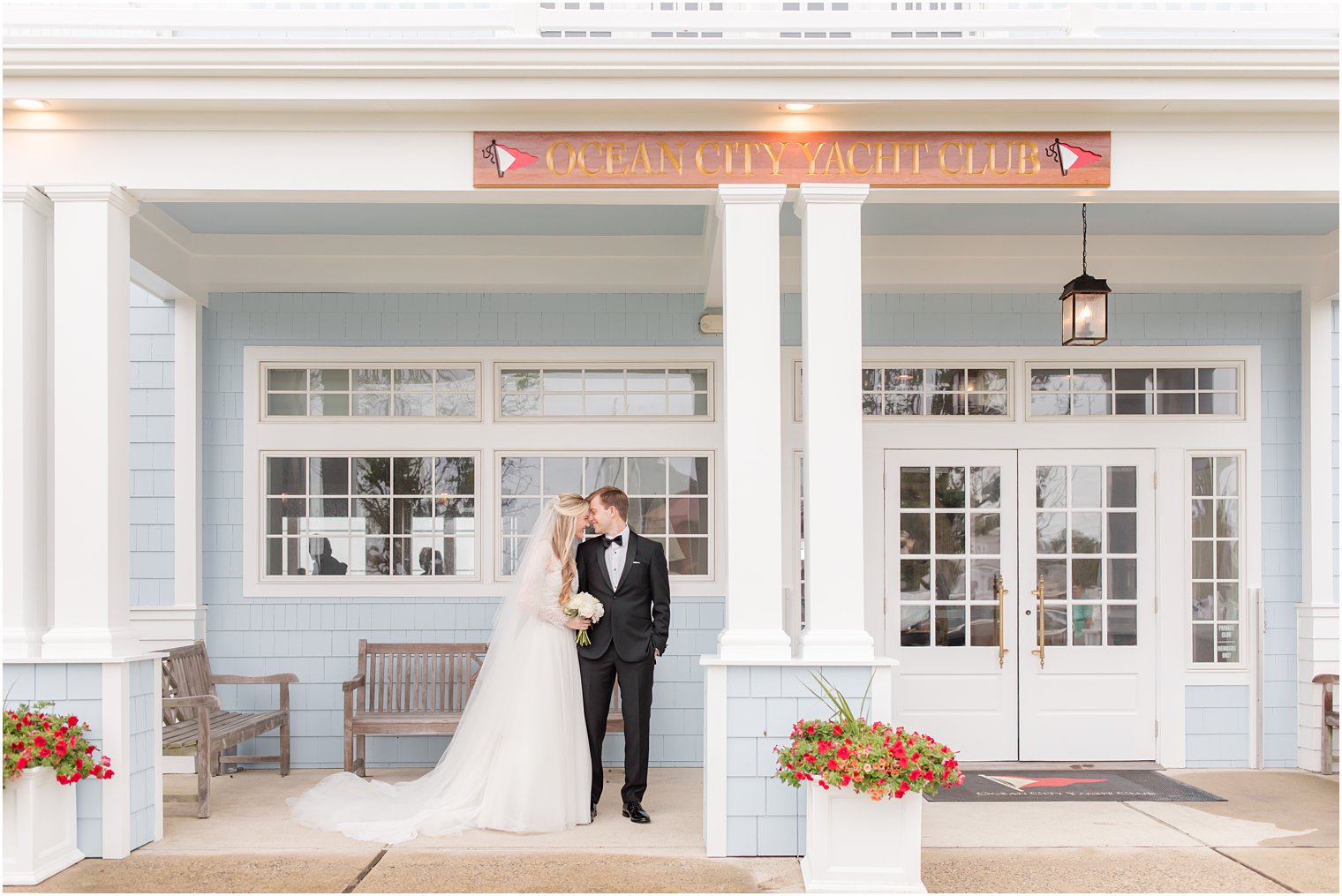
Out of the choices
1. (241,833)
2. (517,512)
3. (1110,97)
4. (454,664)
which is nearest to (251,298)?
(517,512)

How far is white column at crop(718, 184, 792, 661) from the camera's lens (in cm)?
477

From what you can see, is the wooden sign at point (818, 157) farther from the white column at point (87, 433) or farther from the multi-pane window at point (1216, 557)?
the multi-pane window at point (1216, 557)

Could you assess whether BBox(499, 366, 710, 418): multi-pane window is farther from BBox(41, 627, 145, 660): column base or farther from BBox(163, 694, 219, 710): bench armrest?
BBox(41, 627, 145, 660): column base

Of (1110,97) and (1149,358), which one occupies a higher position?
(1110,97)

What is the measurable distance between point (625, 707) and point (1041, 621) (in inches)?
118

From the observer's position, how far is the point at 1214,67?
15.0 ft

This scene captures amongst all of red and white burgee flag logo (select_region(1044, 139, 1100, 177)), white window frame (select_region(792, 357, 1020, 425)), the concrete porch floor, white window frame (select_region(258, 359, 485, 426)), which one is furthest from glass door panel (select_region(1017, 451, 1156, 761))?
white window frame (select_region(258, 359, 485, 426))

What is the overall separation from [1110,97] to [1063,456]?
2.90 m

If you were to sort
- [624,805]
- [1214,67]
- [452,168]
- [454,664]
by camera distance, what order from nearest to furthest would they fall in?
[1214,67] < [452,168] < [624,805] < [454,664]

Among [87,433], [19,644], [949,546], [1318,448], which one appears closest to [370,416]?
[87,433]

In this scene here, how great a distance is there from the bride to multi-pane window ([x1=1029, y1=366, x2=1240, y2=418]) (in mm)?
3300

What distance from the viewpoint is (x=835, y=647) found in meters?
4.73

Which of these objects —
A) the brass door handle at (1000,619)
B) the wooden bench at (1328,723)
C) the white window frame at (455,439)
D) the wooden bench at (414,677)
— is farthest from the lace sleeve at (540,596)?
the wooden bench at (1328,723)
